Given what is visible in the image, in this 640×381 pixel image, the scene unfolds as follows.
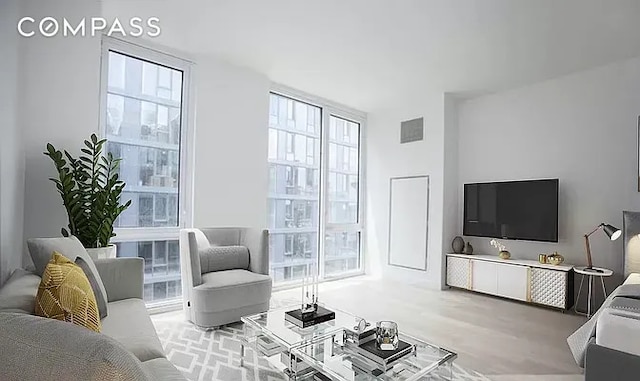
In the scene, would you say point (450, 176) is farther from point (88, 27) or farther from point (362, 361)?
point (88, 27)

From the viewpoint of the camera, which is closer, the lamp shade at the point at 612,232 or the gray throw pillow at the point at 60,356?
the gray throw pillow at the point at 60,356

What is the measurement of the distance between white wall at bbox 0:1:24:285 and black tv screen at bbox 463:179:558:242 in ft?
15.9

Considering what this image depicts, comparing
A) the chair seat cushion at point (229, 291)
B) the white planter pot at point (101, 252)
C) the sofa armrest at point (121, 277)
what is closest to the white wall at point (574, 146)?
the chair seat cushion at point (229, 291)

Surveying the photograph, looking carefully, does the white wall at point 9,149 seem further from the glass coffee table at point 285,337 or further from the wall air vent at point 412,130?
the wall air vent at point 412,130

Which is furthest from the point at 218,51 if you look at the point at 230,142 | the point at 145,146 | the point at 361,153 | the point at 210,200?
→ the point at 361,153

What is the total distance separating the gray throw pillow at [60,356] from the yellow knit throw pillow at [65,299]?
83 cm

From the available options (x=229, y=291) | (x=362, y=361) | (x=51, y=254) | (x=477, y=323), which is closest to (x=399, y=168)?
(x=477, y=323)

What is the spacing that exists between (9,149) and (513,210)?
4995mm

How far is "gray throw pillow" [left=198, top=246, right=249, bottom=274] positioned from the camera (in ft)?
11.1

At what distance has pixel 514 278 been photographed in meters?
4.25

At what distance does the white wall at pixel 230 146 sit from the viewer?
3.93 meters

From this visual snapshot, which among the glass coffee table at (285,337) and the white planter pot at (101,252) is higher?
the white planter pot at (101,252)

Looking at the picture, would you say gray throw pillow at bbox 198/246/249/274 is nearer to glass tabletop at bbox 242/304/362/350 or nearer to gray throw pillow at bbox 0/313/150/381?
glass tabletop at bbox 242/304/362/350

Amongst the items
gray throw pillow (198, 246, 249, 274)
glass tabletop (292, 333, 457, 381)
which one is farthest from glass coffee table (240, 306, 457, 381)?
gray throw pillow (198, 246, 249, 274)
